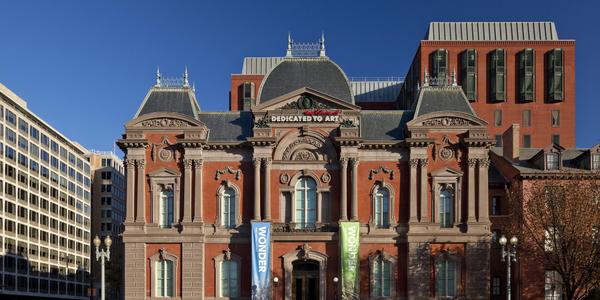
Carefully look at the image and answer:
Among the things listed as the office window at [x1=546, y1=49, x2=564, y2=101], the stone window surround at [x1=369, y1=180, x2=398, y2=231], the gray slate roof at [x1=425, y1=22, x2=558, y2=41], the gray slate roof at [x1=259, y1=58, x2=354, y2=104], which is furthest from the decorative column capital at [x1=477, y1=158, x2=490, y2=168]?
the gray slate roof at [x1=425, y1=22, x2=558, y2=41]

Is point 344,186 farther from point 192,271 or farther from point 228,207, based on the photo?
point 192,271

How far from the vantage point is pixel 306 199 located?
64250 mm

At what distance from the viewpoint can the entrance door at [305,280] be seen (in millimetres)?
63594

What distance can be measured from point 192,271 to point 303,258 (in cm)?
897

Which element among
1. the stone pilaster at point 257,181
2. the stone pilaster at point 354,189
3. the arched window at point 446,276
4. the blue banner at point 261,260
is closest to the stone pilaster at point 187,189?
the stone pilaster at point 257,181

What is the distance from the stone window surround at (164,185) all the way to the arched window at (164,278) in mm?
3356

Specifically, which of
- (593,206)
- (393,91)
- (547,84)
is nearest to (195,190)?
(593,206)

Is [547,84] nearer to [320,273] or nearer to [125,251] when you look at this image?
[320,273]

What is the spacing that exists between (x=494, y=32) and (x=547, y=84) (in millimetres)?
9706

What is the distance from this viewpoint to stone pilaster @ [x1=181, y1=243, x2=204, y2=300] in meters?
62.3

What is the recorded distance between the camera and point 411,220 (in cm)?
6269

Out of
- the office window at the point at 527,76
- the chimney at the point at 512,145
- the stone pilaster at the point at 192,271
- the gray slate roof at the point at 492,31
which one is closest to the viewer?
the stone pilaster at the point at 192,271

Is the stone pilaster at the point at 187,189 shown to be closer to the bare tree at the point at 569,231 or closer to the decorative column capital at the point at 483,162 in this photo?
the decorative column capital at the point at 483,162

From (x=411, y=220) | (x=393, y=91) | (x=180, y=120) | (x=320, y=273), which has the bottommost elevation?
(x=320, y=273)
